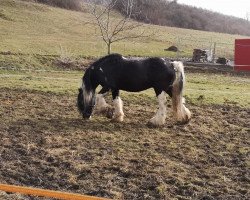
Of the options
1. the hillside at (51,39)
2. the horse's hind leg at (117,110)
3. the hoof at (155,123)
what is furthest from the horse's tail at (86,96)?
the hillside at (51,39)

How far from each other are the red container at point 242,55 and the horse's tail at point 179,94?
1929 centimetres

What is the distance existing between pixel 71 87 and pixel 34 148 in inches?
270

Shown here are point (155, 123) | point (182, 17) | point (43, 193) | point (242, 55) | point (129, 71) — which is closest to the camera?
point (43, 193)

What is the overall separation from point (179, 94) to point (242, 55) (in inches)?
811

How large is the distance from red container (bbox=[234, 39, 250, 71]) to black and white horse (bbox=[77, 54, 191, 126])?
19.4 metres

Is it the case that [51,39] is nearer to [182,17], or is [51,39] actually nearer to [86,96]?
[86,96]

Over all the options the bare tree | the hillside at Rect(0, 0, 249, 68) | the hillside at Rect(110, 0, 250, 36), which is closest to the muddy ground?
the hillside at Rect(0, 0, 249, 68)

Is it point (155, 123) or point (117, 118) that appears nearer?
point (155, 123)

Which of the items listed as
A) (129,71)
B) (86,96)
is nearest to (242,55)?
(129,71)

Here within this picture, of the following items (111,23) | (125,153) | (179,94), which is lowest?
(125,153)

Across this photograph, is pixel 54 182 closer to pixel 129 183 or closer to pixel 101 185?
pixel 101 185

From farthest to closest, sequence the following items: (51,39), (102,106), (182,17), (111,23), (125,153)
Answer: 1. (182,17)
2. (111,23)
3. (51,39)
4. (102,106)
5. (125,153)

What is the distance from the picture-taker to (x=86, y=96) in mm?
10141

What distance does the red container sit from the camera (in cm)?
2853
